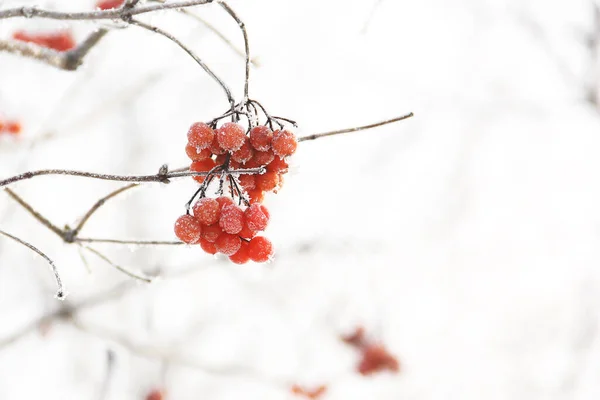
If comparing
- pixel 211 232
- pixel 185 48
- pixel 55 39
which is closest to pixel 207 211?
pixel 211 232

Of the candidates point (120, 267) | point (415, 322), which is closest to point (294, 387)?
point (120, 267)

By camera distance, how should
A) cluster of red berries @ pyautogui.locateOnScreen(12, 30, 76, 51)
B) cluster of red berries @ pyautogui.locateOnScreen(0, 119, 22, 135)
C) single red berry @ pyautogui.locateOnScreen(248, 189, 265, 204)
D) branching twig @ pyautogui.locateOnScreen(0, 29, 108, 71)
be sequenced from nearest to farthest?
single red berry @ pyautogui.locateOnScreen(248, 189, 265, 204) < branching twig @ pyautogui.locateOnScreen(0, 29, 108, 71) < cluster of red berries @ pyautogui.locateOnScreen(12, 30, 76, 51) < cluster of red berries @ pyautogui.locateOnScreen(0, 119, 22, 135)

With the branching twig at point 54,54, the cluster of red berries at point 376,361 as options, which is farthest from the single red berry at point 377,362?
the branching twig at point 54,54

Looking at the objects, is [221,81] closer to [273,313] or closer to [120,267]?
[120,267]

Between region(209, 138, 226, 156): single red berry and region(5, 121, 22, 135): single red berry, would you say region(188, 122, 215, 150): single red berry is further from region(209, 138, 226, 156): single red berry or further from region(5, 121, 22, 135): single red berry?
region(5, 121, 22, 135): single red berry

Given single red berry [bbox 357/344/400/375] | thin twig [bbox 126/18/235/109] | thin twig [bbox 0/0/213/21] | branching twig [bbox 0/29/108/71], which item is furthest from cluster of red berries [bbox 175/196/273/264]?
single red berry [bbox 357/344/400/375]

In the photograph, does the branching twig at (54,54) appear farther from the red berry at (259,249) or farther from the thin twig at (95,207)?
the red berry at (259,249)

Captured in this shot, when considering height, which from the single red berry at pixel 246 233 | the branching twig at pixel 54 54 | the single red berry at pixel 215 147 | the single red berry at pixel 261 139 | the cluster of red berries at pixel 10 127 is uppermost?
the cluster of red berries at pixel 10 127
